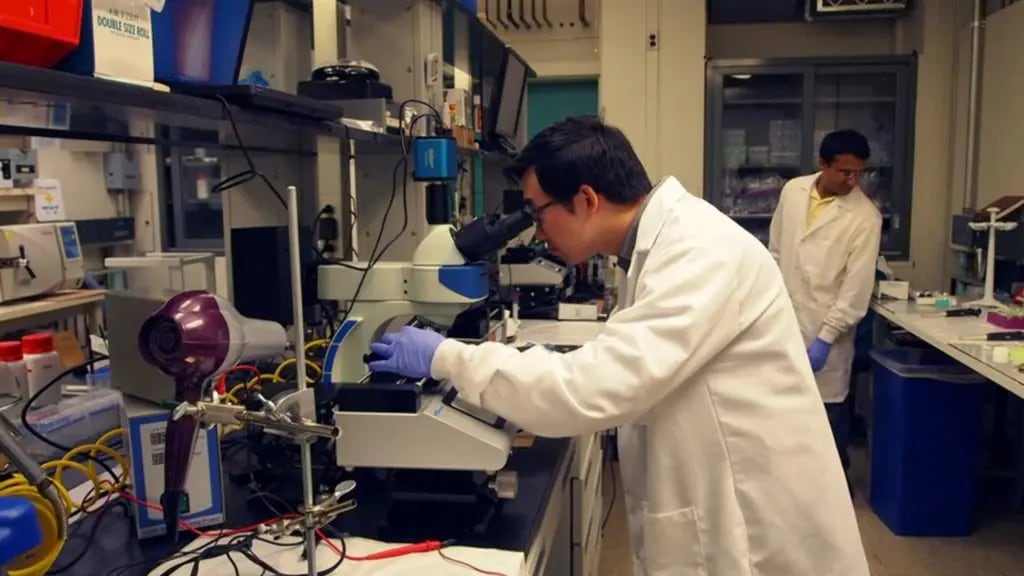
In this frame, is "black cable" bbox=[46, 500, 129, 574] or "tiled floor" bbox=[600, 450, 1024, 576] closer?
"black cable" bbox=[46, 500, 129, 574]

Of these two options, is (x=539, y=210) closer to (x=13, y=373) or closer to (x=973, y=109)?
(x=13, y=373)

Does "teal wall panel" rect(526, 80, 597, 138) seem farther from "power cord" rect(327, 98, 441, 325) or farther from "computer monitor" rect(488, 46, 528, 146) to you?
"power cord" rect(327, 98, 441, 325)


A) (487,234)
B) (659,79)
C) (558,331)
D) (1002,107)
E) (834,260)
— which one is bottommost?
(558,331)

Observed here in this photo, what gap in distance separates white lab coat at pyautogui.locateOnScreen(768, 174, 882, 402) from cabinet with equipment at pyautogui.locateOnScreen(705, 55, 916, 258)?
1.29 metres

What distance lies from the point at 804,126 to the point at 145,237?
3940 mm

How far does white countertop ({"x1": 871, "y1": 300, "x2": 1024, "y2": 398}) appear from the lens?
89.4 inches

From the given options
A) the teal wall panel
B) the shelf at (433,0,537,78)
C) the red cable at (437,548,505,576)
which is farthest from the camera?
the teal wall panel

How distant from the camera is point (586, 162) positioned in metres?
1.39

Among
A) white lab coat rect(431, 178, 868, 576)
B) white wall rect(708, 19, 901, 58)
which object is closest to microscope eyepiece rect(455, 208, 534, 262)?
white lab coat rect(431, 178, 868, 576)

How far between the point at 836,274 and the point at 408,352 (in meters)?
2.46

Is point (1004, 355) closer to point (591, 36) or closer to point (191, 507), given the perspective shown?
point (191, 507)

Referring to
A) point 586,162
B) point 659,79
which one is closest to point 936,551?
point 586,162

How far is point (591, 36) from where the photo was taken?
16.3 feet

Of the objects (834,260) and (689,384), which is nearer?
(689,384)
